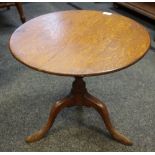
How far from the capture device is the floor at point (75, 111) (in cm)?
135

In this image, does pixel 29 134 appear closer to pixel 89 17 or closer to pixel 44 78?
pixel 44 78

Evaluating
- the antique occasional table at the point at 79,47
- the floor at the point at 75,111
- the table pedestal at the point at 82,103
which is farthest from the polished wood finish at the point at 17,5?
the table pedestal at the point at 82,103

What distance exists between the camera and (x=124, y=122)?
1.48 m

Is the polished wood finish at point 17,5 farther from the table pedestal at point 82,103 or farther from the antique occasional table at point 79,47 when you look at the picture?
the table pedestal at point 82,103

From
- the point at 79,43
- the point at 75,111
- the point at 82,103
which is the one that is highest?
the point at 79,43

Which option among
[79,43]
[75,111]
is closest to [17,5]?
[75,111]

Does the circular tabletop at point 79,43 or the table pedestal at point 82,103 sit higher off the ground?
the circular tabletop at point 79,43

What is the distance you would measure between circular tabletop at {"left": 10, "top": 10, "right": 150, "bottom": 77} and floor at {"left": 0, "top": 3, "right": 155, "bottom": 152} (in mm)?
517

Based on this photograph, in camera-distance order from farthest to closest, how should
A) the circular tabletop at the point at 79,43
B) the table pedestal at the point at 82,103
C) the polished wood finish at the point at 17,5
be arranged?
the polished wood finish at the point at 17,5
the table pedestal at the point at 82,103
the circular tabletop at the point at 79,43

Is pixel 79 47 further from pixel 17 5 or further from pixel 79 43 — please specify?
pixel 17 5

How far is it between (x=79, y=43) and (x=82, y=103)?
1.24ft

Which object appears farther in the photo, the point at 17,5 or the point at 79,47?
the point at 17,5

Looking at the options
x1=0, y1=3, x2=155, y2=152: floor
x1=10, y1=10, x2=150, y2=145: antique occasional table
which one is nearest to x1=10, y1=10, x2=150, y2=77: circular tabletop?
x1=10, y1=10, x2=150, y2=145: antique occasional table

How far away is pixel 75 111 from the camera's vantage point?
61.4 inches
